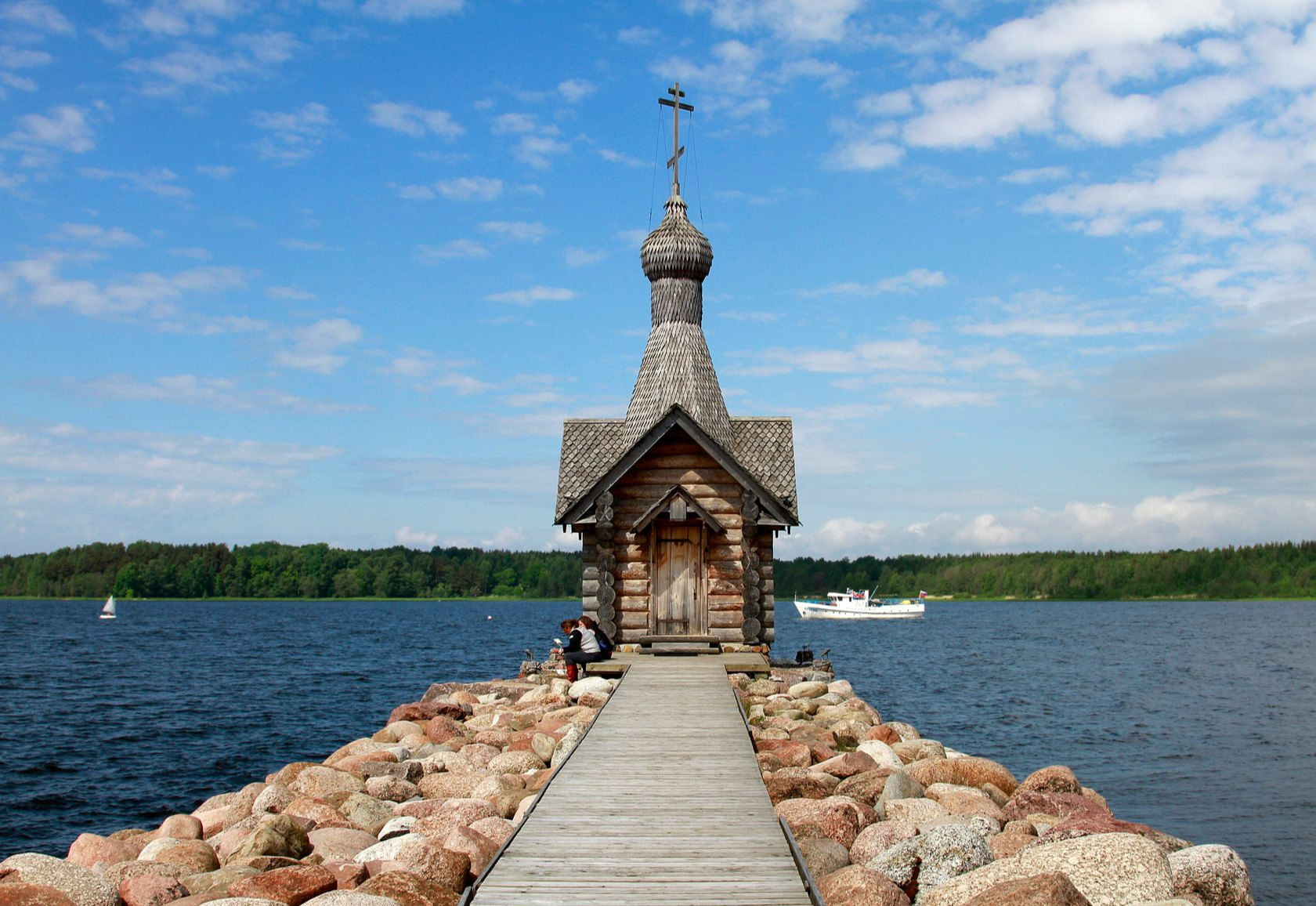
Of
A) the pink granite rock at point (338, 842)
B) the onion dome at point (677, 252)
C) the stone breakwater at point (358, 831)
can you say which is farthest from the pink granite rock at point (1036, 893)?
the onion dome at point (677, 252)

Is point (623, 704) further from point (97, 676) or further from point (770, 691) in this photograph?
point (97, 676)

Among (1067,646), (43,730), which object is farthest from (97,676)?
(1067,646)

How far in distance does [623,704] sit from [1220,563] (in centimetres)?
18675

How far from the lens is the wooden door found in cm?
2092

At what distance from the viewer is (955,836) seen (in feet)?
Answer: 28.6

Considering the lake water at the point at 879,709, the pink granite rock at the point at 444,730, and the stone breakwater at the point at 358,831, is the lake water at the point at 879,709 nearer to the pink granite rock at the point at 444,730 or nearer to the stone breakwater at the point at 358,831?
the pink granite rock at the point at 444,730

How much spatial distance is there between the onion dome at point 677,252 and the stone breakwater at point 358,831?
10731 millimetres

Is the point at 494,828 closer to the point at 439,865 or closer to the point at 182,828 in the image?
the point at 439,865

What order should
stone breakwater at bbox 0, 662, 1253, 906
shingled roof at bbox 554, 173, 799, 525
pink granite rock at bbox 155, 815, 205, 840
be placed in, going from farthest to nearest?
shingled roof at bbox 554, 173, 799, 525 → pink granite rock at bbox 155, 815, 205, 840 → stone breakwater at bbox 0, 662, 1253, 906

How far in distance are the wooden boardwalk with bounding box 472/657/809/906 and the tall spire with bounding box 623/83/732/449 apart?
1135cm

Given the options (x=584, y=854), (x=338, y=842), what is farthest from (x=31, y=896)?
(x=584, y=854)

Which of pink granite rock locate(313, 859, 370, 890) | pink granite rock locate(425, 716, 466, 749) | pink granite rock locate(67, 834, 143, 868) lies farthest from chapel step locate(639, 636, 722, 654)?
pink granite rock locate(313, 859, 370, 890)

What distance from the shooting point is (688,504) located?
66.7 feet

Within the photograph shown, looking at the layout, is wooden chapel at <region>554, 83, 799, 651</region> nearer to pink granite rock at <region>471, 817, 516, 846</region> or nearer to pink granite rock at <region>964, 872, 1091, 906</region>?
pink granite rock at <region>471, 817, 516, 846</region>
